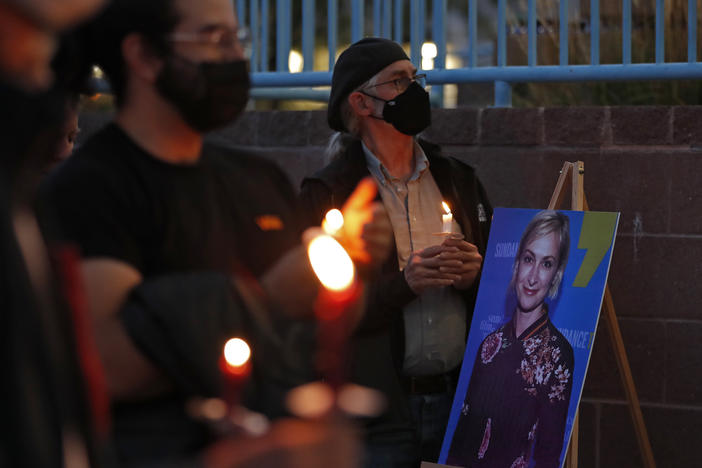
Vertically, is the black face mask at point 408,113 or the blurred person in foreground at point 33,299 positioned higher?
the black face mask at point 408,113

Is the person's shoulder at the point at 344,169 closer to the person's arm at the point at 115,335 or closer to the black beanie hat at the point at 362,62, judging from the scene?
the black beanie hat at the point at 362,62

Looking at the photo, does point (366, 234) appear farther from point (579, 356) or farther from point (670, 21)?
point (670, 21)

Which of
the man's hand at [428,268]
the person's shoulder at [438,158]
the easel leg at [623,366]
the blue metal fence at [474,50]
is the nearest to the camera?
the man's hand at [428,268]

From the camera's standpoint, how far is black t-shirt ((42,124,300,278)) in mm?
1616

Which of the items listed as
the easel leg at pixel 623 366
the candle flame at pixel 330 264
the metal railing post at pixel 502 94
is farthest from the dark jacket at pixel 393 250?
the candle flame at pixel 330 264

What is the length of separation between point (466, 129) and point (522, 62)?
2.79 feet

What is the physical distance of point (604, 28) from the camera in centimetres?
522

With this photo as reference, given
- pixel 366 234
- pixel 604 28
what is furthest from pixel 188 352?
pixel 604 28

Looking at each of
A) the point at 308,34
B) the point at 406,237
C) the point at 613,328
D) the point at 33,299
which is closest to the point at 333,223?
the point at 33,299

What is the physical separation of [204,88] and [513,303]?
7.16 ft

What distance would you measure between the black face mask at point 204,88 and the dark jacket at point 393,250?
149cm

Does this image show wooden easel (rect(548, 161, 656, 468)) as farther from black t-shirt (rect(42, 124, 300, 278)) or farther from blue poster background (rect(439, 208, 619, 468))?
black t-shirt (rect(42, 124, 300, 278))

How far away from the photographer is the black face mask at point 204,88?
1.75 metres

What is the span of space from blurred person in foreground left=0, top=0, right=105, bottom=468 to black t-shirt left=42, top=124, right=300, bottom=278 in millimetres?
325
